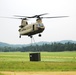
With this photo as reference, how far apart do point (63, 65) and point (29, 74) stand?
1242 cm

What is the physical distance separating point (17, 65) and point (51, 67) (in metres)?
5.30

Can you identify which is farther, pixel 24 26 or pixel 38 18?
pixel 24 26

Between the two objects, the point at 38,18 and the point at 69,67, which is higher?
the point at 38,18

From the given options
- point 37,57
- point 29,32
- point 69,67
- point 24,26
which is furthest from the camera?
point 24,26

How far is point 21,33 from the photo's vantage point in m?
76.2

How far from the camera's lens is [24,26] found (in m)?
75.6

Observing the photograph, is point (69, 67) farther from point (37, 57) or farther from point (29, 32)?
point (29, 32)

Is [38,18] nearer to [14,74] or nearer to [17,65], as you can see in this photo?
[17,65]

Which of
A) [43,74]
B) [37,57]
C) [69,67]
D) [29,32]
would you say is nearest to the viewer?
[43,74]

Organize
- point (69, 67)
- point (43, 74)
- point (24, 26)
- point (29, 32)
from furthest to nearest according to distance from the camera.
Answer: point (24, 26) < point (29, 32) < point (69, 67) < point (43, 74)

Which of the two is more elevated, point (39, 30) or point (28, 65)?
point (39, 30)

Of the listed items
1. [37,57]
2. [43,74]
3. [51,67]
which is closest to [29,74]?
[43,74]

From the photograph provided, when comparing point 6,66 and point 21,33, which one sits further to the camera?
point 21,33

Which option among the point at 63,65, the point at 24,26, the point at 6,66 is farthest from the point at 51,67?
the point at 24,26
